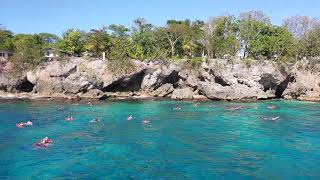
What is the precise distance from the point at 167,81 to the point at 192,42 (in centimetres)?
926

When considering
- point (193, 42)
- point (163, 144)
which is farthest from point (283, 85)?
point (163, 144)

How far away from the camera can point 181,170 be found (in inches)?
681

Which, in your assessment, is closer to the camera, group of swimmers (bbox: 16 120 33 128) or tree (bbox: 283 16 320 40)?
group of swimmers (bbox: 16 120 33 128)

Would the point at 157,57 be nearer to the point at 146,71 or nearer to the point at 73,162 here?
the point at 146,71

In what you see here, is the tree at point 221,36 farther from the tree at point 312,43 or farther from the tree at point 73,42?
the tree at point 73,42

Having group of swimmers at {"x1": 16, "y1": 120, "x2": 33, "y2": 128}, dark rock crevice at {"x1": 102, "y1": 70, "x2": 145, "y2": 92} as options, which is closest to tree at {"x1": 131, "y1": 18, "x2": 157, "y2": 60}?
dark rock crevice at {"x1": 102, "y1": 70, "x2": 145, "y2": 92}

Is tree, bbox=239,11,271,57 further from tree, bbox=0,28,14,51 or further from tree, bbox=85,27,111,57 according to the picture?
tree, bbox=0,28,14,51

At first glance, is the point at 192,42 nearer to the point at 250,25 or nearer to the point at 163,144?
the point at 250,25

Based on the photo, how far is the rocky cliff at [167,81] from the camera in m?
47.5

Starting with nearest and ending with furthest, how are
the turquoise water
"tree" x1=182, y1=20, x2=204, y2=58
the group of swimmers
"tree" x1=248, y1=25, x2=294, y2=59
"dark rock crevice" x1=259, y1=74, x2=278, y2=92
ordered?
the turquoise water < the group of swimmers < "dark rock crevice" x1=259, y1=74, x2=278, y2=92 < "tree" x1=248, y1=25, x2=294, y2=59 < "tree" x1=182, y1=20, x2=204, y2=58

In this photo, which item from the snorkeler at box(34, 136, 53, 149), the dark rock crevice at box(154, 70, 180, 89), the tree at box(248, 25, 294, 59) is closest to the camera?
the snorkeler at box(34, 136, 53, 149)

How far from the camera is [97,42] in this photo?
54.2m

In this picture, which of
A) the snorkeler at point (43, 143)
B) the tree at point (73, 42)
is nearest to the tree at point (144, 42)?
the tree at point (73, 42)

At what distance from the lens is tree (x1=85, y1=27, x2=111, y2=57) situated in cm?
5412
